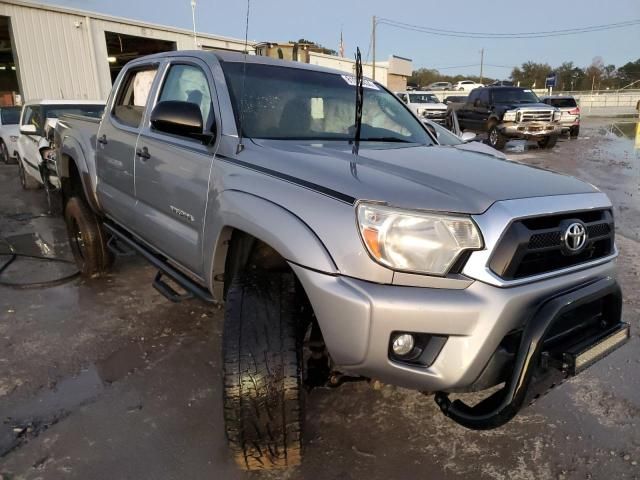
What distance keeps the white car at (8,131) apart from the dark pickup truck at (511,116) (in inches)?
519

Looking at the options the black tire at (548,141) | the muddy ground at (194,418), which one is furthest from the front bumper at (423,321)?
the black tire at (548,141)

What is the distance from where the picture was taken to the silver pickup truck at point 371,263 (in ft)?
5.95

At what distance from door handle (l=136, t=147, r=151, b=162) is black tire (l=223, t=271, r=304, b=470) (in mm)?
1507

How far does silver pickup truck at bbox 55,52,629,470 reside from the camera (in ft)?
5.95

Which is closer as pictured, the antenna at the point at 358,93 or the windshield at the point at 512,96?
the antenna at the point at 358,93

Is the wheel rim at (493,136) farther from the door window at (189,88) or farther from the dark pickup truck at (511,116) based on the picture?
the door window at (189,88)

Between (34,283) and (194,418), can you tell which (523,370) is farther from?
(34,283)

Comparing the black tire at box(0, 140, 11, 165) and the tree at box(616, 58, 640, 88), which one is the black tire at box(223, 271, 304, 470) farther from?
the tree at box(616, 58, 640, 88)

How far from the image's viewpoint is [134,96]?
13.5 feet

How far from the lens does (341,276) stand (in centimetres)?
185

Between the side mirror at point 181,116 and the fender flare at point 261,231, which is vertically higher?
the side mirror at point 181,116

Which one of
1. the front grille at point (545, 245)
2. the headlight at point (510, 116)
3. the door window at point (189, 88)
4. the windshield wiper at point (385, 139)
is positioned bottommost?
the headlight at point (510, 116)

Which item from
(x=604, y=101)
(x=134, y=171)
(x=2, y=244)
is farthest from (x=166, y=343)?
(x=604, y=101)

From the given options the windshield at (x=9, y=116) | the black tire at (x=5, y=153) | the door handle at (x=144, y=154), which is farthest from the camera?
the windshield at (x=9, y=116)
